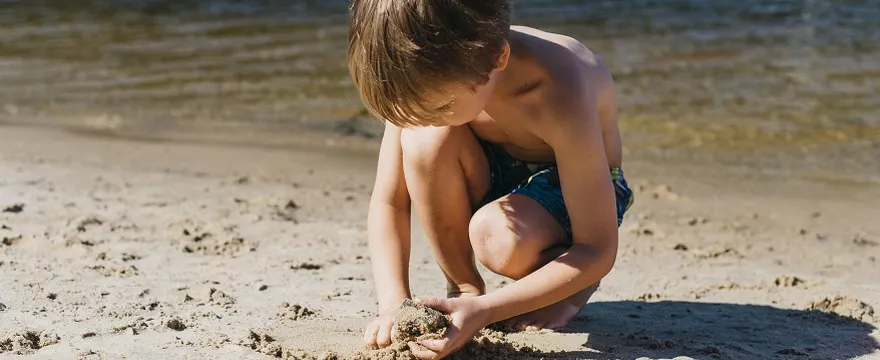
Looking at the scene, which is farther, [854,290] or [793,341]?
[854,290]

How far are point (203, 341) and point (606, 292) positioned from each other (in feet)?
4.38

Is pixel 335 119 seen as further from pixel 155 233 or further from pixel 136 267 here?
pixel 136 267

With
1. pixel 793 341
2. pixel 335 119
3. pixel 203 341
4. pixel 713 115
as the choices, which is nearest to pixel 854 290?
pixel 793 341

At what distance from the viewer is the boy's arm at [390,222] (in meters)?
2.55

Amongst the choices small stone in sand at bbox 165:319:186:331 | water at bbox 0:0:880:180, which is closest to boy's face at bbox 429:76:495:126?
small stone in sand at bbox 165:319:186:331

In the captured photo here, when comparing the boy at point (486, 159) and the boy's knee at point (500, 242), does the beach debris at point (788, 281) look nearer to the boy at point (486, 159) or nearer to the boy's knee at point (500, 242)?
the boy at point (486, 159)

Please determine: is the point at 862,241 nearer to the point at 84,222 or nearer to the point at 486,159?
the point at 486,159

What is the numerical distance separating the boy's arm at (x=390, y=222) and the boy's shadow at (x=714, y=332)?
43 centimetres

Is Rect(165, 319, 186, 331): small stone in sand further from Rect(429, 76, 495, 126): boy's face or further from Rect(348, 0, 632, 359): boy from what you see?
Rect(429, 76, 495, 126): boy's face

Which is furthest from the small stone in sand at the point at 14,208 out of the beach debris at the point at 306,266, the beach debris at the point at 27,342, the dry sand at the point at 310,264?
the beach debris at the point at 27,342

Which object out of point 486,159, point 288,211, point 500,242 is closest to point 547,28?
point 288,211

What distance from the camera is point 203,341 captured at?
2.39 metres

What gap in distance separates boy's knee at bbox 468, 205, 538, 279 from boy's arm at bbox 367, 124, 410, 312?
0.19m

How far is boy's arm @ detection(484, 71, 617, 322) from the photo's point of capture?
2.28 m
